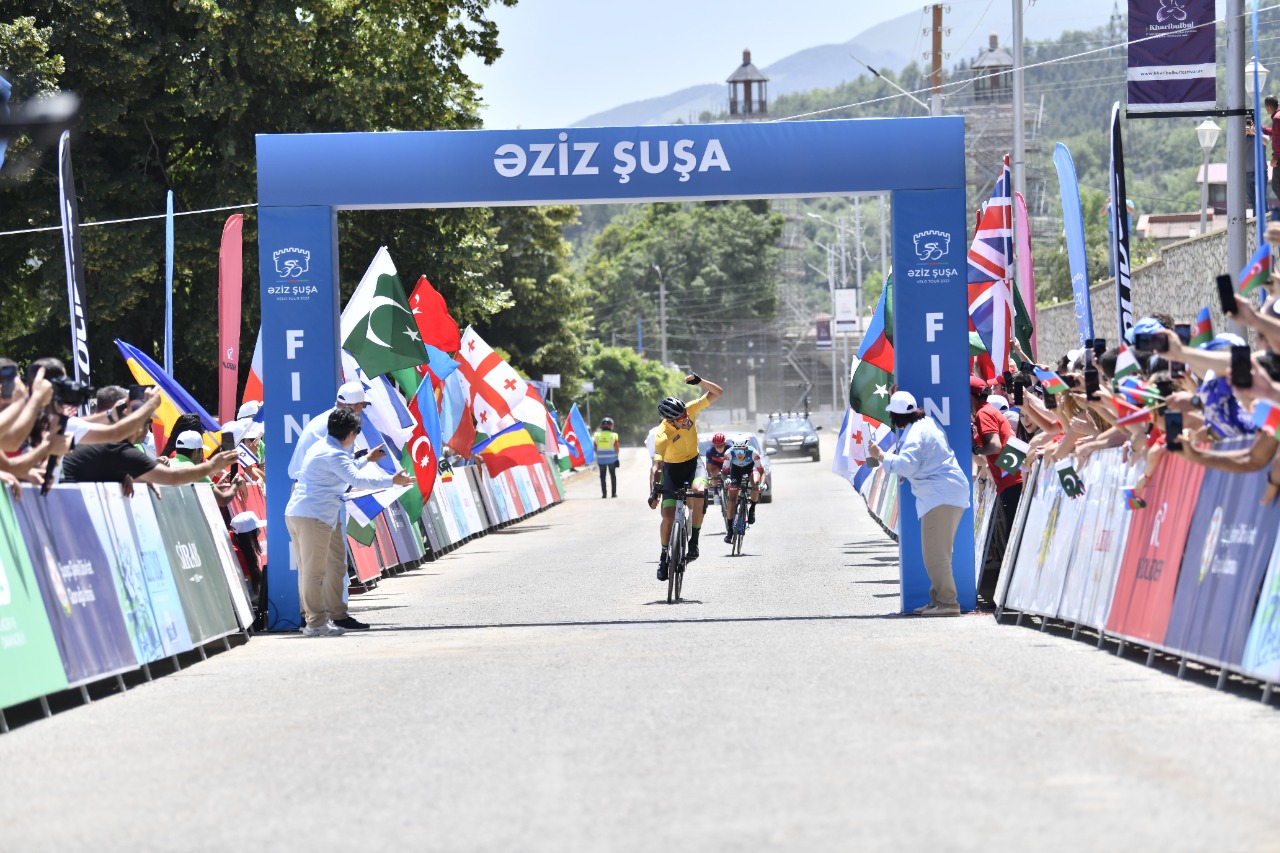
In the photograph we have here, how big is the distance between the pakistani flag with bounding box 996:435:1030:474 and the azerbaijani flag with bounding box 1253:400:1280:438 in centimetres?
674

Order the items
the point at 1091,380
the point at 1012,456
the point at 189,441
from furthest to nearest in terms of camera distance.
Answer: the point at 1012,456 < the point at 189,441 < the point at 1091,380

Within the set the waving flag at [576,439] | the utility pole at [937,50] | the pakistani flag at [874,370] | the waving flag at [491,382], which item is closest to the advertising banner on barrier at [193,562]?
the pakistani flag at [874,370]

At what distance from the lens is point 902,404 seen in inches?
601

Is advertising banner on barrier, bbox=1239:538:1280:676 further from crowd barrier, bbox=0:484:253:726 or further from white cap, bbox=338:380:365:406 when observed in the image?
white cap, bbox=338:380:365:406

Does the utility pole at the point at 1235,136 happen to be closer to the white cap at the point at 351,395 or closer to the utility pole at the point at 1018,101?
the white cap at the point at 351,395

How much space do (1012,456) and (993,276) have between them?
535 centimetres

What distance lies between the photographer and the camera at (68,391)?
38.4 feet

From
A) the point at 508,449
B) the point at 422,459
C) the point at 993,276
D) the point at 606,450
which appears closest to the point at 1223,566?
the point at 993,276

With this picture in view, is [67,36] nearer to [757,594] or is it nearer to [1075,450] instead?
[757,594]

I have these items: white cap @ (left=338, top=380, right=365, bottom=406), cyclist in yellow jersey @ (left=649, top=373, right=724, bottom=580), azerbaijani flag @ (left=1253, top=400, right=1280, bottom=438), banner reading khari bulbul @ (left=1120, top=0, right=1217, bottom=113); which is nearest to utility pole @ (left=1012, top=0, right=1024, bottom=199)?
banner reading khari bulbul @ (left=1120, top=0, right=1217, bottom=113)

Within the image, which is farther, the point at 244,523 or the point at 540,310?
the point at 540,310

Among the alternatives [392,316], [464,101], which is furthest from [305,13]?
[392,316]

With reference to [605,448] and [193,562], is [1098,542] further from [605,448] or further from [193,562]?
[605,448]

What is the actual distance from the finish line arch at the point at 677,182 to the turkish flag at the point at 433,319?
10.6 meters
